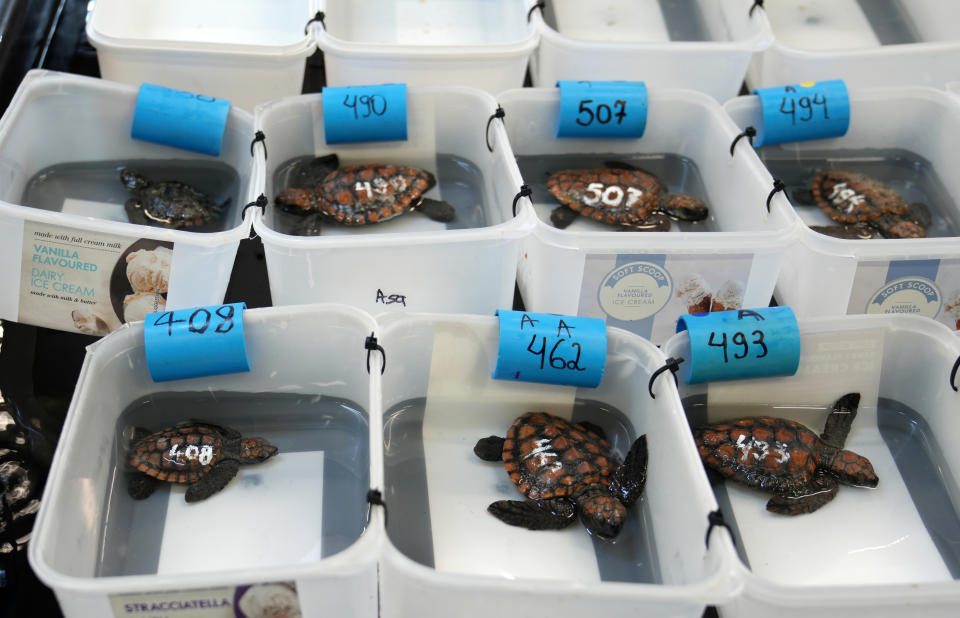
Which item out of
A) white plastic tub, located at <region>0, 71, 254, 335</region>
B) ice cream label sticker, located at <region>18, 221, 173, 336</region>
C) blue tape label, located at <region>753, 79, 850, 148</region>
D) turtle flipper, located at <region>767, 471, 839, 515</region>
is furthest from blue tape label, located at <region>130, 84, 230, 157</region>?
turtle flipper, located at <region>767, 471, 839, 515</region>

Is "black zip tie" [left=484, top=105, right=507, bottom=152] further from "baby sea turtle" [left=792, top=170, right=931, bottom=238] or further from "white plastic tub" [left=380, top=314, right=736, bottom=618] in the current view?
"baby sea turtle" [left=792, top=170, right=931, bottom=238]

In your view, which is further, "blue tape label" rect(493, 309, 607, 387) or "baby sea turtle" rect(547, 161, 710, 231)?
"baby sea turtle" rect(547, 161, 710, 231)

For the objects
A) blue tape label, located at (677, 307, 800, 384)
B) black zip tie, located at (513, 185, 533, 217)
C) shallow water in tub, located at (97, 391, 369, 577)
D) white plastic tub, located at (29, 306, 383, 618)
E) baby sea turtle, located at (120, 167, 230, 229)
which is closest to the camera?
white plastic tub, located at (29, 306, 383, 618)

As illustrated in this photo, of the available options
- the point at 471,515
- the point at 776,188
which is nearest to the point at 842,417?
the point at 776,188

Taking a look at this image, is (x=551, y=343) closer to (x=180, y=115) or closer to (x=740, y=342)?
(x=740, y=342)

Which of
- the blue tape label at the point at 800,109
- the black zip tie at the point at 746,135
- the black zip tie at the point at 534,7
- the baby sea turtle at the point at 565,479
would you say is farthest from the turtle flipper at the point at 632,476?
the black zip tie at the point at 534,7
